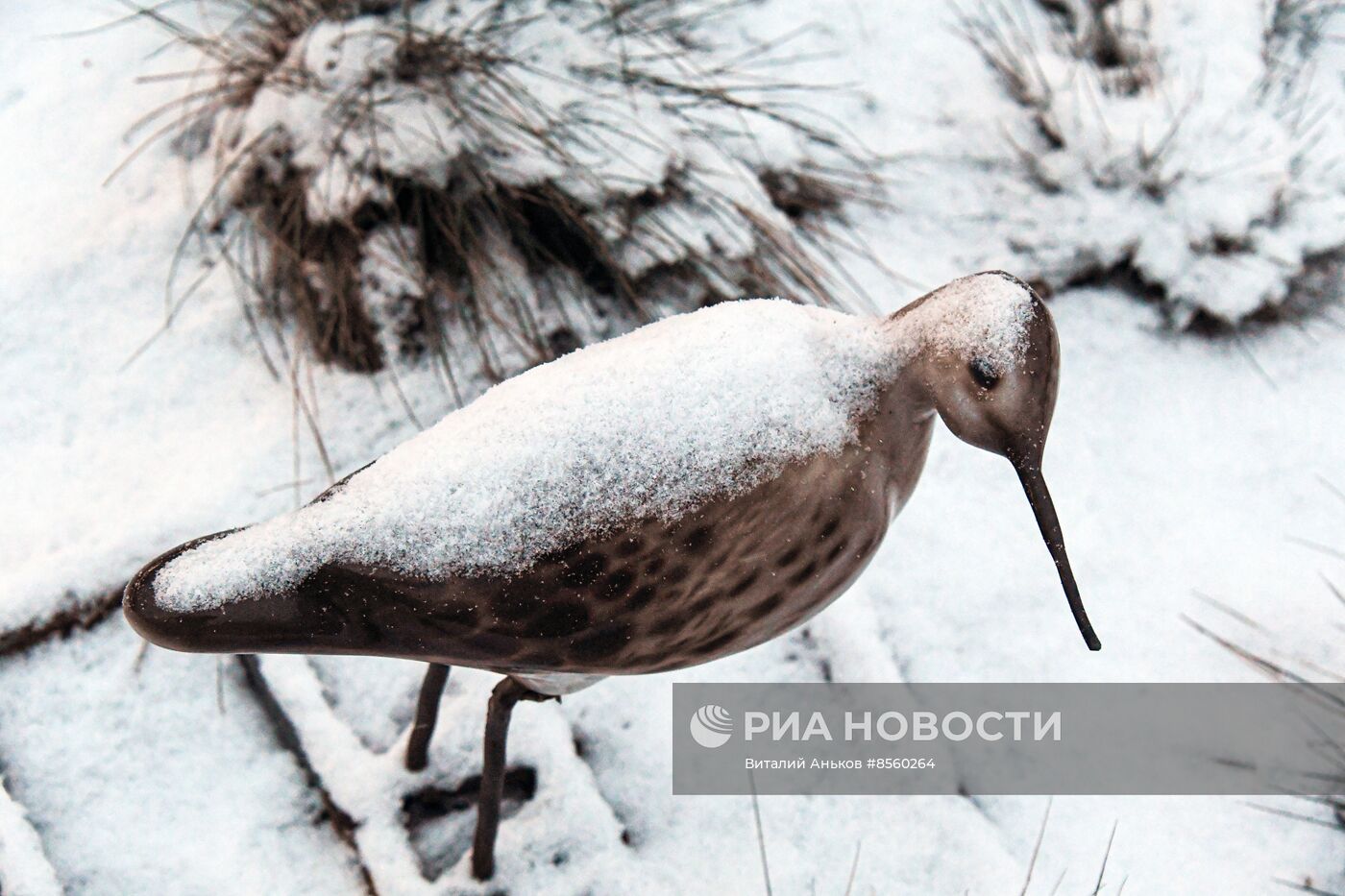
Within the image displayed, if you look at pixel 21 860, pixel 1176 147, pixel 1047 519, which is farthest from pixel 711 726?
pixel 1176 147

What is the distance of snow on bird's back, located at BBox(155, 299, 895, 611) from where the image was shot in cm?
72

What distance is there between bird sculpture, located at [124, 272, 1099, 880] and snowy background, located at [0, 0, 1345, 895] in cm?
41

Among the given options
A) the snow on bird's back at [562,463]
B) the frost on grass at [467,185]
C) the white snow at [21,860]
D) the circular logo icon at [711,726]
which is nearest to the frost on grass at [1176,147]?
the frost on grass at [467,185]

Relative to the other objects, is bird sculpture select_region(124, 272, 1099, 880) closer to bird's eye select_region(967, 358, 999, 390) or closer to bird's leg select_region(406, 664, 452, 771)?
bird's eye select_region(967, 358, 999, 390)

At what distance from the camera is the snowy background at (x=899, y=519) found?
1.12 metres

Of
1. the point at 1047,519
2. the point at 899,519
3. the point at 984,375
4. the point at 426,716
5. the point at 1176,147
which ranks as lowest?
the point at 899,519

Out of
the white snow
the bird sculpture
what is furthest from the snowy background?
the bird sculpture

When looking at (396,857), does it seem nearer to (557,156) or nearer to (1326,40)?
(557,156)

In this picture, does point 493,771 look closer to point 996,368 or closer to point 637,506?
point 637,506

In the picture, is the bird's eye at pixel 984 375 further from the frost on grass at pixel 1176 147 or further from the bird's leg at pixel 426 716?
the frost on grass at pixel 1176 147

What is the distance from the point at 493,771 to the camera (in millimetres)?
975

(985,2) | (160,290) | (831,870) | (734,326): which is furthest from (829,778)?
(985,2)

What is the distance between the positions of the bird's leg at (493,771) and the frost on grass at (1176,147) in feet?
3.33

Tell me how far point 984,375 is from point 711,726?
58 cm
